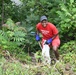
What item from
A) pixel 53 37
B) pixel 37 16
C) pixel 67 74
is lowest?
pixel 67 74

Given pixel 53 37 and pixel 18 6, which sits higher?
pixel 18 6

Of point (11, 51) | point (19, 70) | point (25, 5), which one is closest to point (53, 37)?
point (11, 51)

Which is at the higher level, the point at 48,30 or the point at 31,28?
the point at 31,28

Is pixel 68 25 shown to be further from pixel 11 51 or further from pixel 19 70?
pixel 19 70

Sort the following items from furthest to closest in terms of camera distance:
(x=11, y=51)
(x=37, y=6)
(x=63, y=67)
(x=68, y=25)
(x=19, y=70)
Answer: (x=37, y=6) → (x=68, y=25) → (x=11, y=51) → (x=63, y=67) → (x=19, y=70)

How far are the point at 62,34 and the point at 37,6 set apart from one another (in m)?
1.73

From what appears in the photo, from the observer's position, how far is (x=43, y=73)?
7145 mm

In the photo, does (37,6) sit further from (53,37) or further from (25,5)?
(53,37)

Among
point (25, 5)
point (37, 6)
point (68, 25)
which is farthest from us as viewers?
point (25, 5)

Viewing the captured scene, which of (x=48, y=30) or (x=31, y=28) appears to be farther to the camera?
(x=31, y=28)

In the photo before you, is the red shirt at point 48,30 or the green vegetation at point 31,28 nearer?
the red shirt at point 48,30

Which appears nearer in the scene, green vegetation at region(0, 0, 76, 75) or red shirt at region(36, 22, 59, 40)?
red shirt at region(36, 22, 59, 40)

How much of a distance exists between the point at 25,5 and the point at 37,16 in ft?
6.18

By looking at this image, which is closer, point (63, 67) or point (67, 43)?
point (63, 67)
